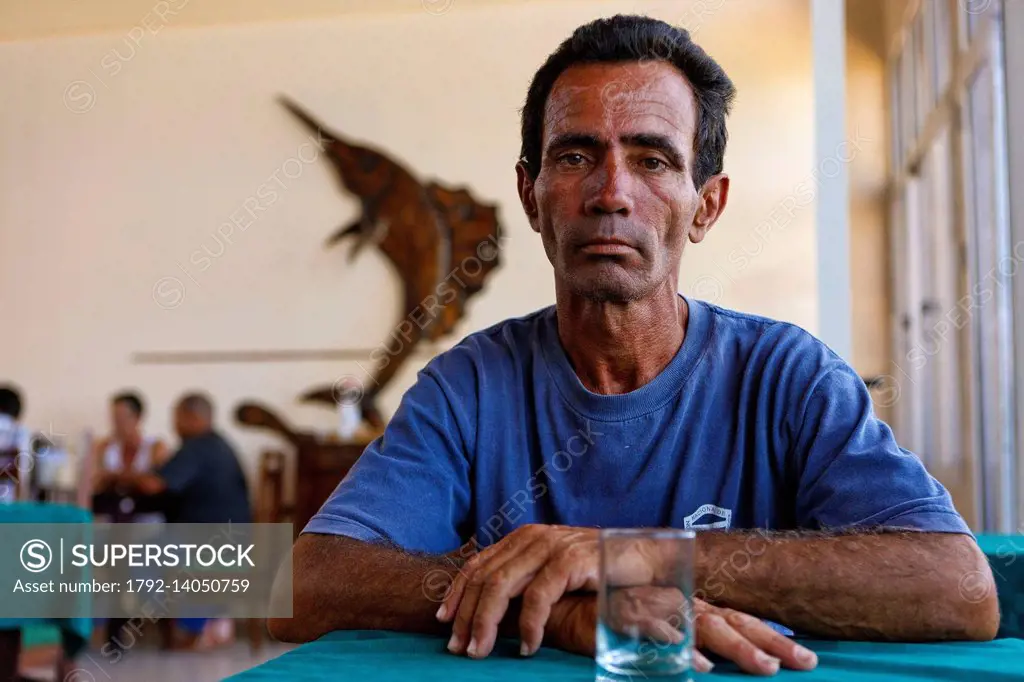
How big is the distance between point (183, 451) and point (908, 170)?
4.64 metres

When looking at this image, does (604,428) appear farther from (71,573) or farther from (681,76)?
(71,573)

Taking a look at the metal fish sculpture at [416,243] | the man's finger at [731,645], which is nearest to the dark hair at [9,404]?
the metal fish sculpture at [416,243]

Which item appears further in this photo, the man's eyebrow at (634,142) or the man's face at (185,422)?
the man's face at (185,422)

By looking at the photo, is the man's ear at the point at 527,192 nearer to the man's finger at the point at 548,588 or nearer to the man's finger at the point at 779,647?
the man's finger at the point at 548,588

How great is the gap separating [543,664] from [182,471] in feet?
15.1

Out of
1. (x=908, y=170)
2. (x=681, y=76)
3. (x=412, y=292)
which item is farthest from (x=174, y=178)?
(x=681, y=76)

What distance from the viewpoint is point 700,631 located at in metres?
0.84

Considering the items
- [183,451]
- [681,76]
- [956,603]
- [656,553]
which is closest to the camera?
[656,553]

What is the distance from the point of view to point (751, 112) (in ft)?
18.5

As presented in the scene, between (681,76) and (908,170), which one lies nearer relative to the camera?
(681,76)

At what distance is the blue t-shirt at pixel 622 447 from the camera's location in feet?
3.99

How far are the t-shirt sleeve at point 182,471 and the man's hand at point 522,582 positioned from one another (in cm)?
444

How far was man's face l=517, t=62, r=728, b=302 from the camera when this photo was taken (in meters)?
1.30

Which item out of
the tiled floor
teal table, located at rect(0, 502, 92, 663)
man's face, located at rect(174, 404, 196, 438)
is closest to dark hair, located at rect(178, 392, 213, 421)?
man's face, located at rect(174, 404, 196, 438)
